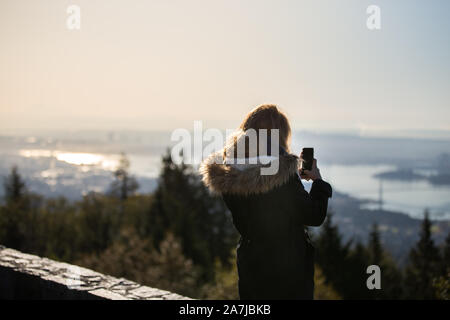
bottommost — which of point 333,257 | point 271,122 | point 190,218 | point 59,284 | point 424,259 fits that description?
point 424,259

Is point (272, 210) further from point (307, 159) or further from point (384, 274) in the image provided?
point (384, 274)

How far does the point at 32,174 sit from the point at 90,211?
2517 centimetres

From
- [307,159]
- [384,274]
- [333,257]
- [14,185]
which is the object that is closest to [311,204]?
[307,159]

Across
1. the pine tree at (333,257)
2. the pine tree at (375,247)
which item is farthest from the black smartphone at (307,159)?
the pine tree at (375,247)

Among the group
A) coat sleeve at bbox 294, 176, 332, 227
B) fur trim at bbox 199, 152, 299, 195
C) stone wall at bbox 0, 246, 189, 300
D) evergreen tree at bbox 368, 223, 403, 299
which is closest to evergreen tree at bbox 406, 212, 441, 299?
evergreen tree at bbox 368, 223, 403, 299

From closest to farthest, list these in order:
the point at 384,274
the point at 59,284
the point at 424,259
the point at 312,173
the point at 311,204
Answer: the point at 311,204
the point at 312,173
the point at 59,284
the point at 384,274
the point at 424,259

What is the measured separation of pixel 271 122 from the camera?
7.36 feet

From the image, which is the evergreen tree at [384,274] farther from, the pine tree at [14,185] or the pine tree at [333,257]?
the pine tree at [14,185]

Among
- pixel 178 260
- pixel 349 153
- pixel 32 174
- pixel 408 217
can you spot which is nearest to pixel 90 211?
pixel 178 260

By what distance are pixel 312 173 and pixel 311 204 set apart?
269 millimetres

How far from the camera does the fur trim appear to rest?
2.16m

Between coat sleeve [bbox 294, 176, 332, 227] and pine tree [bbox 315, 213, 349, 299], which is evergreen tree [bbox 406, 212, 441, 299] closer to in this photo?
pine tree [bbox 315, 213, 349, 299]

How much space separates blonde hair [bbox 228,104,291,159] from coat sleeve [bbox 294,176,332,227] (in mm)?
225

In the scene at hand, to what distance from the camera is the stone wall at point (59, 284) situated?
383cm
